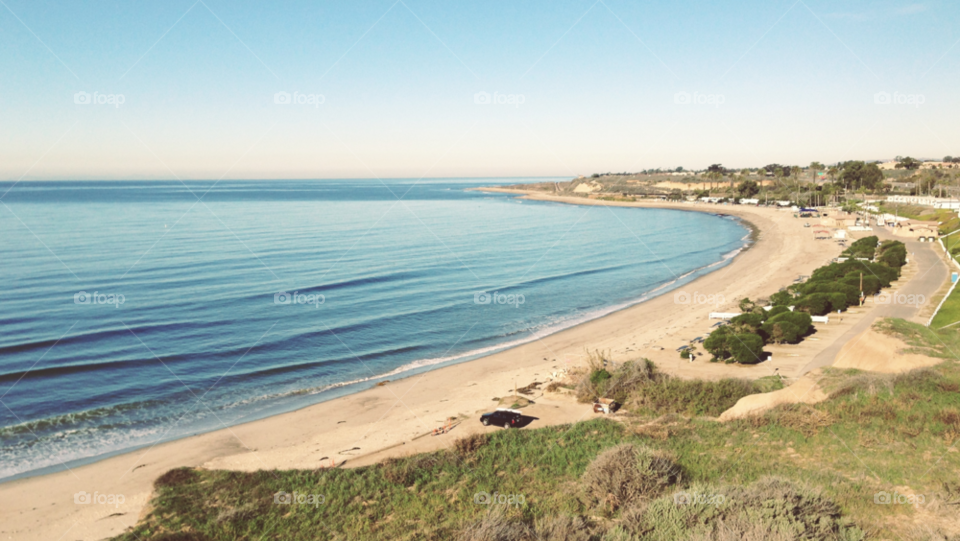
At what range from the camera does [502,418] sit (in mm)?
24062

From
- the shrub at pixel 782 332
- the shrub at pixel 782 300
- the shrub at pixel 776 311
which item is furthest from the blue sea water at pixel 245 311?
the shrub at pixel 782 332

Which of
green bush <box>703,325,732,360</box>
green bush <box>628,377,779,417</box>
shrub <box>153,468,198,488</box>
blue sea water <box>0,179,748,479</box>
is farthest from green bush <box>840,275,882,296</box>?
shrub <box>153,468,198,488</box>

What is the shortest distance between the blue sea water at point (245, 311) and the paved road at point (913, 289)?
716 inches

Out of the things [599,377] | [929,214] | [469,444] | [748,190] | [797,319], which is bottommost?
[469,444]

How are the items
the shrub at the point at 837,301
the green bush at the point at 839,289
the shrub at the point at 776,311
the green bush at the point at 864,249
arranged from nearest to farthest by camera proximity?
1. the shrub at the point at 776,311
2. the shrub at the point at 837,301
3. the green bush at the point at 839,289
4. the green bush at the point at 864,249

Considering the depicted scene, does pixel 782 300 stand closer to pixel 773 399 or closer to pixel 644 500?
pixel 773 399

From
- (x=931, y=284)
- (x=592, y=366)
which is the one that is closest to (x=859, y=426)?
(x=592, y=366)

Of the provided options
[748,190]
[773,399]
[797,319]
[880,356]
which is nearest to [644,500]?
[773,399]

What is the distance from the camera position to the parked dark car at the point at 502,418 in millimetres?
23812

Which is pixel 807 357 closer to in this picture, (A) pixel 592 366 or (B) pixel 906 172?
(A) pixel 592 366

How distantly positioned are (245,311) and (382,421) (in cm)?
2322

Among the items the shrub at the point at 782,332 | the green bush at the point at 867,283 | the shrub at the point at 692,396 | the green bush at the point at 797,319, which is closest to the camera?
the shrub at the point at 692,396

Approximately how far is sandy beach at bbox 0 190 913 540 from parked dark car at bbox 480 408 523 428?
553 mm

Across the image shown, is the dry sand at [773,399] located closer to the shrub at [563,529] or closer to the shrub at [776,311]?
the shrub at [563,529]
